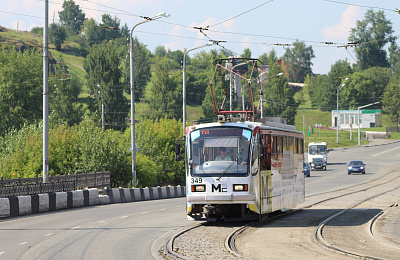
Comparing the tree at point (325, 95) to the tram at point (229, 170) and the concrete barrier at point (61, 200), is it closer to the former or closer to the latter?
the concrete barrier at point (61, 200)

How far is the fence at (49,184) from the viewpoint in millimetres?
23134

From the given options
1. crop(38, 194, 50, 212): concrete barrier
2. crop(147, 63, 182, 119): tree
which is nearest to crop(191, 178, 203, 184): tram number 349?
crop(38, 194, 50, 212): concrete barrier

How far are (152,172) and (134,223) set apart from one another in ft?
88.7

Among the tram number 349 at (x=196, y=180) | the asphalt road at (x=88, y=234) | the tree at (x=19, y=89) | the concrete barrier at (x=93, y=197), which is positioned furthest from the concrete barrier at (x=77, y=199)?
the tree at (x=19, y=89)

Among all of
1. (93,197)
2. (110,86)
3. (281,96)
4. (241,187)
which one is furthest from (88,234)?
(281,96)

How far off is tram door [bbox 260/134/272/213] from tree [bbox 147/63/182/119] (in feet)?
274

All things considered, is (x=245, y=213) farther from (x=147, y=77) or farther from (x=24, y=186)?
(x=147, y=77)

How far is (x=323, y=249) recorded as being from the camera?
41.1 ft

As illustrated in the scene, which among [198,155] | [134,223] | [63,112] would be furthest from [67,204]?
[63,112]

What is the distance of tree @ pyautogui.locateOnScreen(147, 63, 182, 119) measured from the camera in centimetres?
10156

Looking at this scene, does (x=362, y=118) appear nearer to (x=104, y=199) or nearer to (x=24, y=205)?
(x=104, y=199)

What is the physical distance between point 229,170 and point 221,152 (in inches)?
23.2

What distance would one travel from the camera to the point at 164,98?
103375 mm

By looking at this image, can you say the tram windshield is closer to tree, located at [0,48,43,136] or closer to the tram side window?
the tram side window
